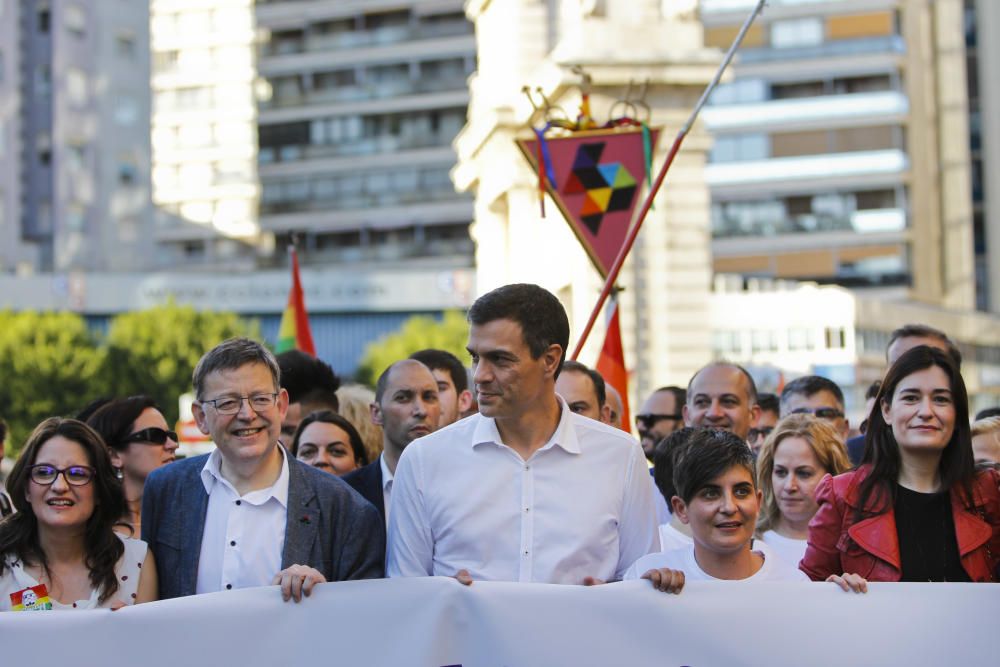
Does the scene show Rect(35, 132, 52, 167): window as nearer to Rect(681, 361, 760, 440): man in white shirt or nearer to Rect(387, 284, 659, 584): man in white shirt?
Rect(681, 361, 760, 440): man in white shirt

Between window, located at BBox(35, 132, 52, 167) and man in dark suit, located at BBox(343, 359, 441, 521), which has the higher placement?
window, located at BBox(35, 132, 52, 167)

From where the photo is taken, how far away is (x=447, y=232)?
87.2 meters

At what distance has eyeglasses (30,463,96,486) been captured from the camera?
5605 millimetres

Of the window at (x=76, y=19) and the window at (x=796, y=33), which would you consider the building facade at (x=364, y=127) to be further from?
the window at (x=796, y=33)

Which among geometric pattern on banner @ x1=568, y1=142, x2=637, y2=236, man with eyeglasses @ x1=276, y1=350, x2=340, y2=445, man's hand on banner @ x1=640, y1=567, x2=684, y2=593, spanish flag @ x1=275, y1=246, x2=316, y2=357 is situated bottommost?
man's hand on banner @ x1=640, y1=567, x2=684, y2=593

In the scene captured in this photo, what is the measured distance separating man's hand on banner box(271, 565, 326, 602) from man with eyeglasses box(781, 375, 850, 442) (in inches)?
184

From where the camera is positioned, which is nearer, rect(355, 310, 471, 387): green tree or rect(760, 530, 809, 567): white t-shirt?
rect(760, 530, 809, 567): white t-shirt

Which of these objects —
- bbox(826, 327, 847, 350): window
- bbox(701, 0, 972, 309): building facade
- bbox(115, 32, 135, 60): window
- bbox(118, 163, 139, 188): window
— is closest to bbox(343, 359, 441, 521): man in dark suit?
bbox(826, 327, 847, 350): window

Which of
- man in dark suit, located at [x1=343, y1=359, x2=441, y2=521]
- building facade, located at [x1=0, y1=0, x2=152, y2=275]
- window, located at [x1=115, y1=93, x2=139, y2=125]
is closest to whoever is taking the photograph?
man in dark suit, located at [x1=343, y1=359, x2=441, y2=521]

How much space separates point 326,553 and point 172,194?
89.0m

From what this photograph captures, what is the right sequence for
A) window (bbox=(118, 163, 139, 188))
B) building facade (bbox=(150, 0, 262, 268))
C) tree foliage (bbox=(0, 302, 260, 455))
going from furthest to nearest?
building facade (bbox=(150, 0, 262, 268))
window (bbox=(118, 163, 139, 188))
tree foliage (bbox=(0, 302, 260, 455))

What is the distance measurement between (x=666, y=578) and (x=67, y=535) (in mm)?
1970

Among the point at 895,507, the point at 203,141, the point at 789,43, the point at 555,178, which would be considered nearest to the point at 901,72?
the point at 789,43

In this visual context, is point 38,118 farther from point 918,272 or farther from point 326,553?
point 326,553
